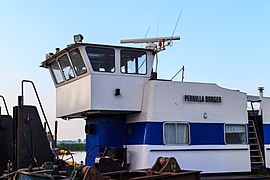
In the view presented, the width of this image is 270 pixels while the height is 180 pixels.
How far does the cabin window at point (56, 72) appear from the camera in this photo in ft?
36.2

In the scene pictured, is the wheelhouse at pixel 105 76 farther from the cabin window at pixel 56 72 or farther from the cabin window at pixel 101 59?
the cabin window at pixel 56 72

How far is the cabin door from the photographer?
11.1 m

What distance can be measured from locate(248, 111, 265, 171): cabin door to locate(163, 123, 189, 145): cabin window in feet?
7.77

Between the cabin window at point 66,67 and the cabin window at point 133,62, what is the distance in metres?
1.37

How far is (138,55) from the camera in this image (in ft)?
33.2

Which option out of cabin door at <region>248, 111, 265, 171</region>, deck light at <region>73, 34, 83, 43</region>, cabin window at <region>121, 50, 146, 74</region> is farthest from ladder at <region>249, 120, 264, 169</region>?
deck light at <region>73, 34, 83, 43</region>

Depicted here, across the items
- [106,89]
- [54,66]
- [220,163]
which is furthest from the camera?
[54,66]

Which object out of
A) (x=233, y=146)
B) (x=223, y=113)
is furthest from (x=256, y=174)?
(x=223, y=113)

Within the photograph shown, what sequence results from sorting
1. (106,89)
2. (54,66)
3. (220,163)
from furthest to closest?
(54,66)
(220,163)
(106,89)

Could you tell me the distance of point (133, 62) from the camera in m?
10.1

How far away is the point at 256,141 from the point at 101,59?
4957 millimetres

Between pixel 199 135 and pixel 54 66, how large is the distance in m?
4.40

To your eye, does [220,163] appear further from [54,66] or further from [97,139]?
[54,66]

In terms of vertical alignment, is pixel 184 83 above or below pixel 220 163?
A: above
